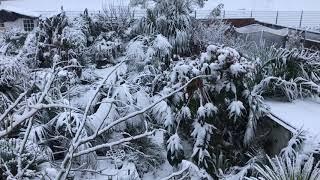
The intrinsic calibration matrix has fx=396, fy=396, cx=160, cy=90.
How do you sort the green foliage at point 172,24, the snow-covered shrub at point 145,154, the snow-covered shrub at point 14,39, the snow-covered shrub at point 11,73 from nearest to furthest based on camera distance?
the snow-covered shrub at point 145,154, the snow-covered shrub at point 11,73, the green foliage at point 172,24, the snow-covered shrub at point 14,39

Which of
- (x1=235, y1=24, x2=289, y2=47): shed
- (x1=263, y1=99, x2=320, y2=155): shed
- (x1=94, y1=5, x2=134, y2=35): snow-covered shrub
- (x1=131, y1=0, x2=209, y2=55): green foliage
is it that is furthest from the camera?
(x1=235, y1=24, x2=289, y2=47): shed

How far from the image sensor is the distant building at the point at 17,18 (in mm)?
14211

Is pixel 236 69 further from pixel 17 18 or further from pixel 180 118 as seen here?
pixel 17 18

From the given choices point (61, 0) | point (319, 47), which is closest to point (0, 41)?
point (319, 47)

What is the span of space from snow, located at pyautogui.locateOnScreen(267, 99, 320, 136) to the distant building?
11.3 metres

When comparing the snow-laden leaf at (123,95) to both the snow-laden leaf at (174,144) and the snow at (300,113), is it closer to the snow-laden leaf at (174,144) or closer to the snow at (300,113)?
the snow-laden leaf at (174,144)

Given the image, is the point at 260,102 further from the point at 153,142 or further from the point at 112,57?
the point at 112,57

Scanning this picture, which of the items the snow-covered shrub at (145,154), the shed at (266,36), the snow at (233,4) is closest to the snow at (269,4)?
the snow at (233,4)

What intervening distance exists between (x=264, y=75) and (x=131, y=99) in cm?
187

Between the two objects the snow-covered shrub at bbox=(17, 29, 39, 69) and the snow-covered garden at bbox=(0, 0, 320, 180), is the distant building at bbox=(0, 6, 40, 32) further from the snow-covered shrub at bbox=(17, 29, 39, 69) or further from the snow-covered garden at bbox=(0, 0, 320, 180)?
the snow-covered garden at bbox=(0, 0, 320, 180)

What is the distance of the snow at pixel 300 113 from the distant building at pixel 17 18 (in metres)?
11.3

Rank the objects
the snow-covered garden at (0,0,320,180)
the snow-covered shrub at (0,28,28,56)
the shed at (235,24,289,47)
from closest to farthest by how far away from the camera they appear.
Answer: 1. the snow-covered garden at (0,0,320,180)
2. the snow-covered shrub at (0,28,28,56)
3. the shed at (235,24,289,47)

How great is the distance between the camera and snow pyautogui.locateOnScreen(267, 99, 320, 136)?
13.8 ft

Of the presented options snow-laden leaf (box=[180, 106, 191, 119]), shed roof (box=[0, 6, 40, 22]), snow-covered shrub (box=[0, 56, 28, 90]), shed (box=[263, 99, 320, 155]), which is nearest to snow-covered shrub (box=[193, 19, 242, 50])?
shed (box=[263, 99, 320, 155])
